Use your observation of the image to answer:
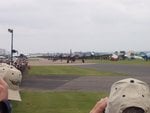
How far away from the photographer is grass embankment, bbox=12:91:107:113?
58.1 ft

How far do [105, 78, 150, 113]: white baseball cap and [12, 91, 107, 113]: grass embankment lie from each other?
14.0 meters

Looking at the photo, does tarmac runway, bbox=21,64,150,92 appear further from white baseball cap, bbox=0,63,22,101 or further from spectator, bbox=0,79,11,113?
spectator, bbox=0,79,11,113

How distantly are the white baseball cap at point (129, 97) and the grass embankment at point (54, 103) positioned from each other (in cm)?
1404

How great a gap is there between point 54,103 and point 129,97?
54.7 ft

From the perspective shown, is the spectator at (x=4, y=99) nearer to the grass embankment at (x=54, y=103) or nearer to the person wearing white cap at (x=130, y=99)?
the person wearing white cap at (x=130, y=99)

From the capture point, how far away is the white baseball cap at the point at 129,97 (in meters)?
3.24

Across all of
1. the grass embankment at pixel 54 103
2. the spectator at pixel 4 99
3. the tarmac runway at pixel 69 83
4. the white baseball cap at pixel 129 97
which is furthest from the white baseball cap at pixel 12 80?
the tarmac runway at pixel 69 83

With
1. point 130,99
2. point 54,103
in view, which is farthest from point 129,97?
point 54,103

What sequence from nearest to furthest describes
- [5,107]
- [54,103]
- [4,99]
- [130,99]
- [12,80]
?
[130,99], [4,99], [5,107], [12,80], [54,103]

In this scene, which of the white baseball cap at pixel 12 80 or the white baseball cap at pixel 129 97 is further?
the white baseball cap at pixel 12 80

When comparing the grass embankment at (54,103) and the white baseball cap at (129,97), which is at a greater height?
the white baseball cap at (129,97)

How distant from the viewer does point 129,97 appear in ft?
10.7

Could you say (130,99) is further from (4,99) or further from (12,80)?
(12,80)

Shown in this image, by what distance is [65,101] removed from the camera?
20594 millimetres
